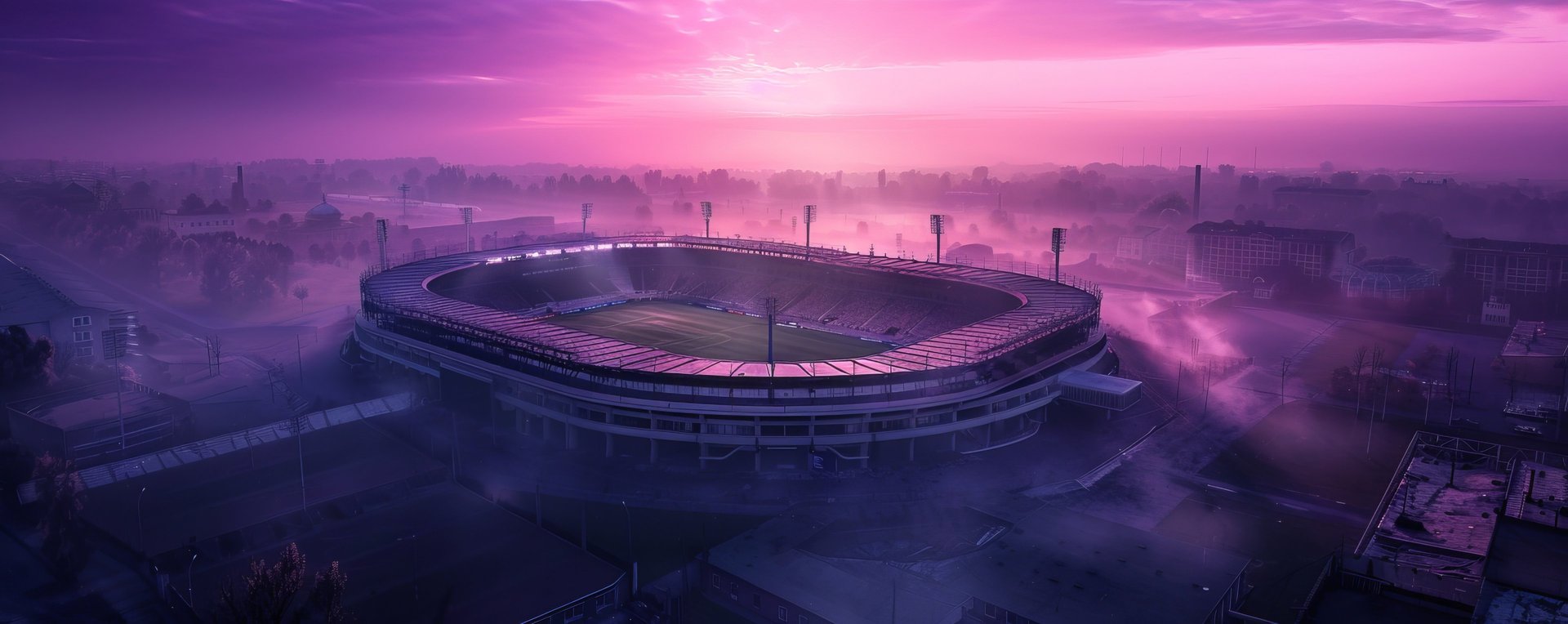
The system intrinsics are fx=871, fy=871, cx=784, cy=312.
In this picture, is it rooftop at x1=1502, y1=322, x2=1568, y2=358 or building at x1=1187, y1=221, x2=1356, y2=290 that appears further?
building at x1=1187, y1=221, x2=1356, y2=290

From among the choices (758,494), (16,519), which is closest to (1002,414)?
(758,494)

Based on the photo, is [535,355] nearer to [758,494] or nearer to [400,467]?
[400,467]

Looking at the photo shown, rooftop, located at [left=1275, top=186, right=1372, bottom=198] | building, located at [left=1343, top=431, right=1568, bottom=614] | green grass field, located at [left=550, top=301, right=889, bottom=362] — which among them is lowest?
building, located at [left=1343, top=431, right=1568, bottom=614]

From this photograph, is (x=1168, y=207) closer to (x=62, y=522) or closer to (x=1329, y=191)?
(x=1329, y=191)

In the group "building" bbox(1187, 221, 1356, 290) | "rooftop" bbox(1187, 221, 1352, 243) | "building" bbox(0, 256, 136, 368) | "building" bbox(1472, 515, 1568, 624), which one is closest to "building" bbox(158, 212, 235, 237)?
"building" bbox(0, 256, 136, 368)

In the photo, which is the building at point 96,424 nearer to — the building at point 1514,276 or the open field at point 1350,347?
the open field at point 1350,347

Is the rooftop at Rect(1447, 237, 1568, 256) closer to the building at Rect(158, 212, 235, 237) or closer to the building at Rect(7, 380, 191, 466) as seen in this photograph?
the building at Rect(7, 380, 191, 466)

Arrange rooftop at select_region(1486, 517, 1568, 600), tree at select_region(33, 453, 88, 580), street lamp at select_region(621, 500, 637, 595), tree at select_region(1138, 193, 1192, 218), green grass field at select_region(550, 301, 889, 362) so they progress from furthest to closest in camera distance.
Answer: tree at select_region(1138, 193, 1192, 218) < green grass field at select_region(550, 301, 889, 362) < tree at select_region(33, 453, 88, 580) < street lamp at select_region(621, 500, 637, 595) < rooftop at select_region(1486, 517, 1568, 600)
